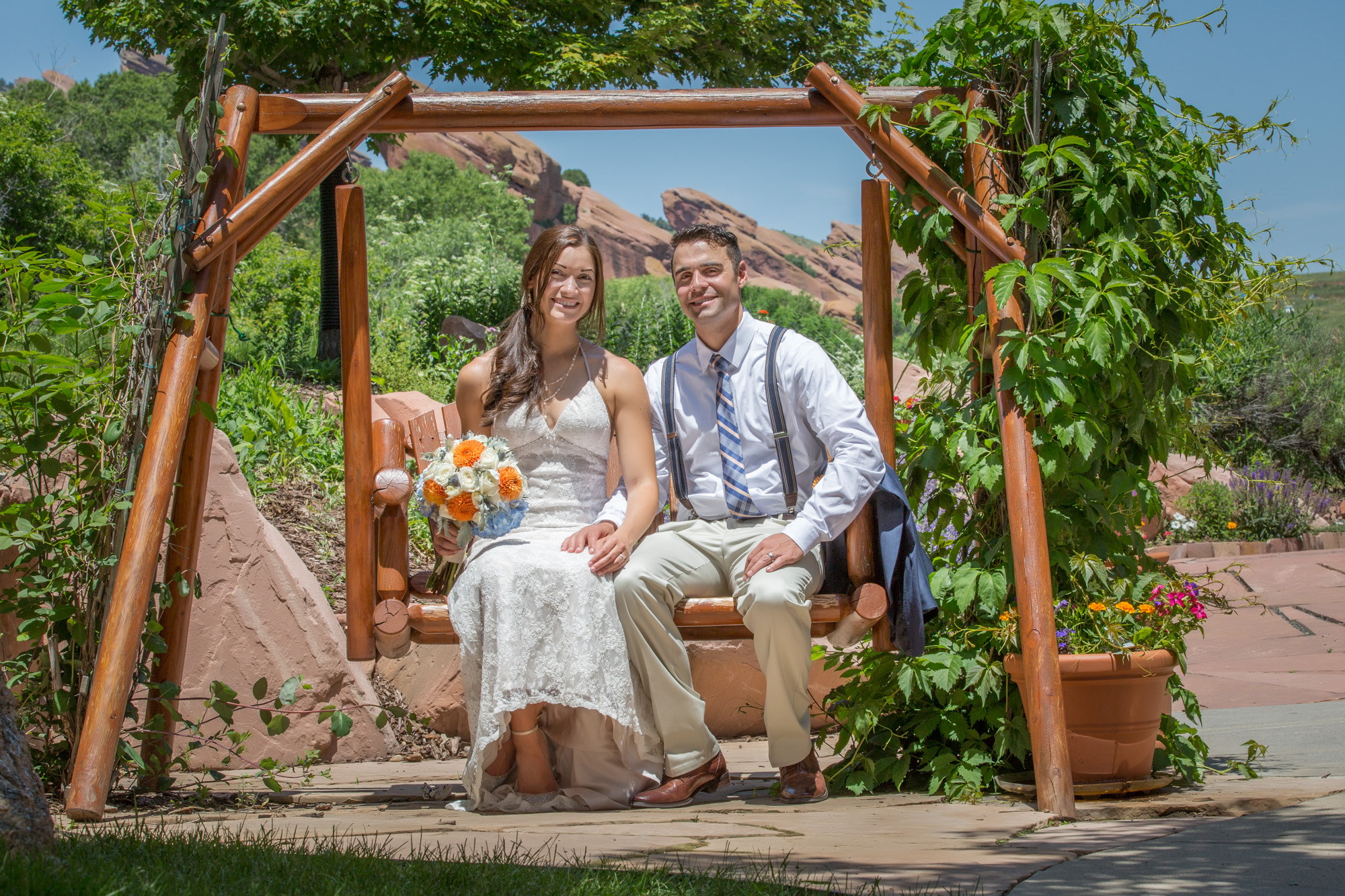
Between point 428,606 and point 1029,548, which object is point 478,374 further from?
point 1029,548

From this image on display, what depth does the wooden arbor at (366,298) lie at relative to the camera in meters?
3.33

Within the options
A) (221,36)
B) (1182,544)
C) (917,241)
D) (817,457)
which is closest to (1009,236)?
(917,241)

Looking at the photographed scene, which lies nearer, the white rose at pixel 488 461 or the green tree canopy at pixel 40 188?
the white rose at pixel 488 461

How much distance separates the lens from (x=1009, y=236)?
145 inches

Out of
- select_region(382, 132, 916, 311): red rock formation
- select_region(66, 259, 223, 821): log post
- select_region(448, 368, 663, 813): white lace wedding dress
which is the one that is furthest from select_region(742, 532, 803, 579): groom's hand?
select_region(382, 132, 916, 311): red rock formation

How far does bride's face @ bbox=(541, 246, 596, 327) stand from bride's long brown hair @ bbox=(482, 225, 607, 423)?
0.02 m

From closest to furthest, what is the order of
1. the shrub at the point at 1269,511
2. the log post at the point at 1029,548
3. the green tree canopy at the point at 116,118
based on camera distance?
the log post at the point at 1029,548, the shrub at the point at 1269,511, the green tree canopy at the point at 116,118

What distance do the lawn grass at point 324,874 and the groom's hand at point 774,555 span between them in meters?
1.29

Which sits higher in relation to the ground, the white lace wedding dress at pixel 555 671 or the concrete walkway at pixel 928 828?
the white lace wedding dress at pixel 555 671

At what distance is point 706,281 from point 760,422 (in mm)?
552

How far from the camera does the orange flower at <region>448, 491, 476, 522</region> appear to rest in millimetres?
3568

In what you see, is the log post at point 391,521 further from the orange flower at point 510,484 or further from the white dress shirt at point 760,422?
the white dress shirt at point 760,422

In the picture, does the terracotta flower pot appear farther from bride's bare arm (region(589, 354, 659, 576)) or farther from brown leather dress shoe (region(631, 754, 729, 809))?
bride's bare arm (region(589, 354, 659, 576))

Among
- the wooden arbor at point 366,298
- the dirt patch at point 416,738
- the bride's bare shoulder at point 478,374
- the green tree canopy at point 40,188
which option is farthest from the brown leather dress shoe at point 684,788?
the green tree canopy at point 40,188
